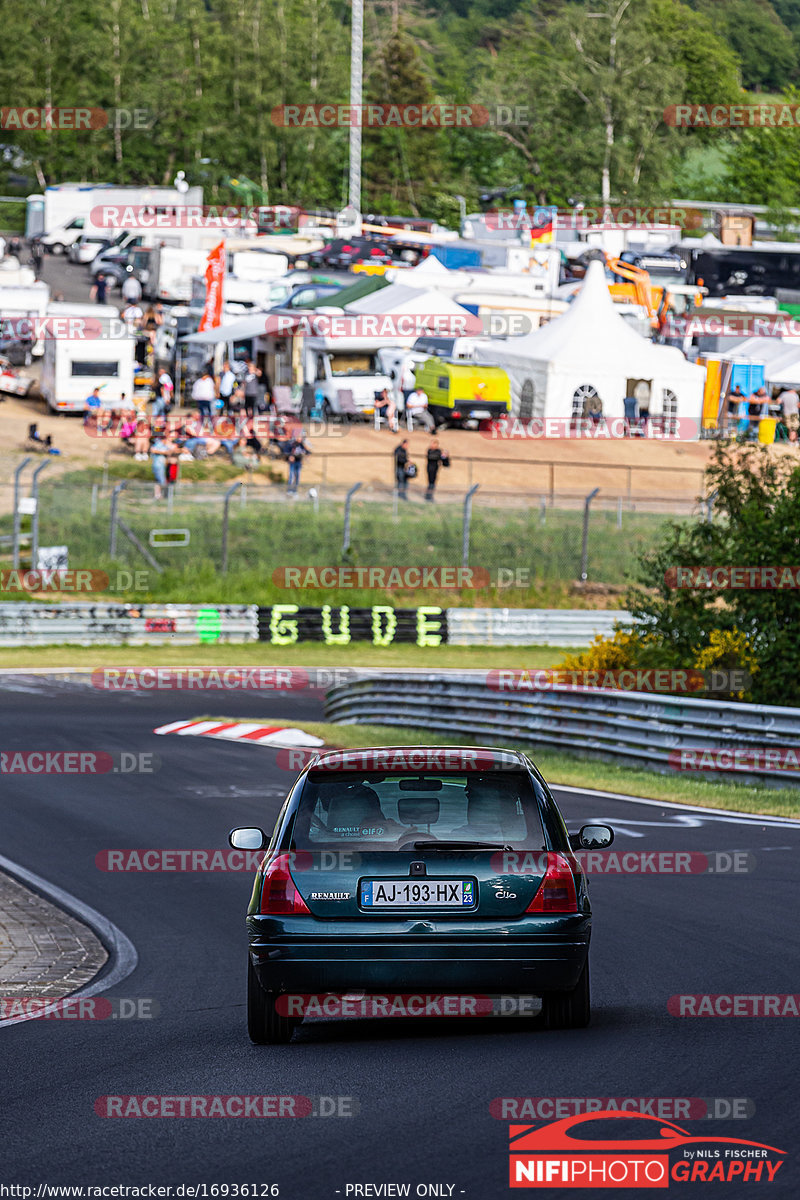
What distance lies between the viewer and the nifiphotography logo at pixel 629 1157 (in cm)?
475

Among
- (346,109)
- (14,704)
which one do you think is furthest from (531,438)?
(346,109)

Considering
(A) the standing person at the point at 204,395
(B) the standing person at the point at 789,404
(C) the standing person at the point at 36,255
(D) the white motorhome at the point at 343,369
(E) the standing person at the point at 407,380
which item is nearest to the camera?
(A) the standing person at the point at 204,395

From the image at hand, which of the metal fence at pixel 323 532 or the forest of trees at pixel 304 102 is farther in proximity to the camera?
the forest of trees at pixel 304 102

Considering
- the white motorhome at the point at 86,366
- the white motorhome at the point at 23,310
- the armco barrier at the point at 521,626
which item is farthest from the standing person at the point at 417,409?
the armco barrier at the point at 521,626

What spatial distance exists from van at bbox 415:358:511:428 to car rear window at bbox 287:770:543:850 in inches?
1529

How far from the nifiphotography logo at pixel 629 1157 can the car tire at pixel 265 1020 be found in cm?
172

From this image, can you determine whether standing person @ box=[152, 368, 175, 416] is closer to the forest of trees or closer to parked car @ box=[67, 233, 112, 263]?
parked car @ box=[67, 233, 112, 263]

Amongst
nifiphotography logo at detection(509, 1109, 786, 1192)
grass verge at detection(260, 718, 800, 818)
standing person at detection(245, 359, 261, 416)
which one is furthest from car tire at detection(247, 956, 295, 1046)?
standing person at detection(245, 359, 261, 416)

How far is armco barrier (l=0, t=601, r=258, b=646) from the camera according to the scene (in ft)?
98.6

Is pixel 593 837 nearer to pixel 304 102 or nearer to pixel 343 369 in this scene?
pixel 343 369

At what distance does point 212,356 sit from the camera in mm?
50062

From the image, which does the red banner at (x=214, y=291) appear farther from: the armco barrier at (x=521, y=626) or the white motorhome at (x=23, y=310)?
the armco barrier at (x=521, y=626)

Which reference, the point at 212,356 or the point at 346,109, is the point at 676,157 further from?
the point at 212,356

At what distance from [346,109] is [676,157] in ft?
88.1
